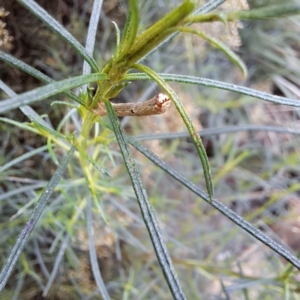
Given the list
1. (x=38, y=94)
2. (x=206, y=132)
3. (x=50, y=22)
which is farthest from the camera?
(x=206, y=132)

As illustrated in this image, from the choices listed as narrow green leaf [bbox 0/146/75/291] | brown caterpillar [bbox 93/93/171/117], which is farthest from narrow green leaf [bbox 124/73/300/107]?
narrow green leaf [bbox 0/146/75/291]

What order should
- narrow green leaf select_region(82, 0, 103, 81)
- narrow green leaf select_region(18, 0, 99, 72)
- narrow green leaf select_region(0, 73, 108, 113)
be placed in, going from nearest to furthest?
1. narrow green leaf select_region(0, 73, 108, 113)
2. narrow green leaf select_region(18, 0, 99, 72)
3. narrow green leaf select_region(82, 0, 103, 81)

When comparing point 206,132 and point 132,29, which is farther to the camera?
point 206,132

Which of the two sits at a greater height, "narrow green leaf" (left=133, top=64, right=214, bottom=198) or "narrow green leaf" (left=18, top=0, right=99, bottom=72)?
"narrow green leaf" (left=18, top=0, right=99, bottom=72)

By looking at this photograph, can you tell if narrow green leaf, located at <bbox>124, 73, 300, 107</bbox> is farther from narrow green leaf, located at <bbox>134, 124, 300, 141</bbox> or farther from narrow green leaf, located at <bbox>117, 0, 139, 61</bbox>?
narrow green leaf, located at <bbox>134, 124, 300, 141</bbox>

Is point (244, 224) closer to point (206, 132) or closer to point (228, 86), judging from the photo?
point (228, 86)

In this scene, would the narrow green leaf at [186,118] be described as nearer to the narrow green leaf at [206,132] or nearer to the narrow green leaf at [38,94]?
the narrow green leaf at [38,94]

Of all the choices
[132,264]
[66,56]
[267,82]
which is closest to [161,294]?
[132,264]

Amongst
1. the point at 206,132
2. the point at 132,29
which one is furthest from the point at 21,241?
the point at 206,132
